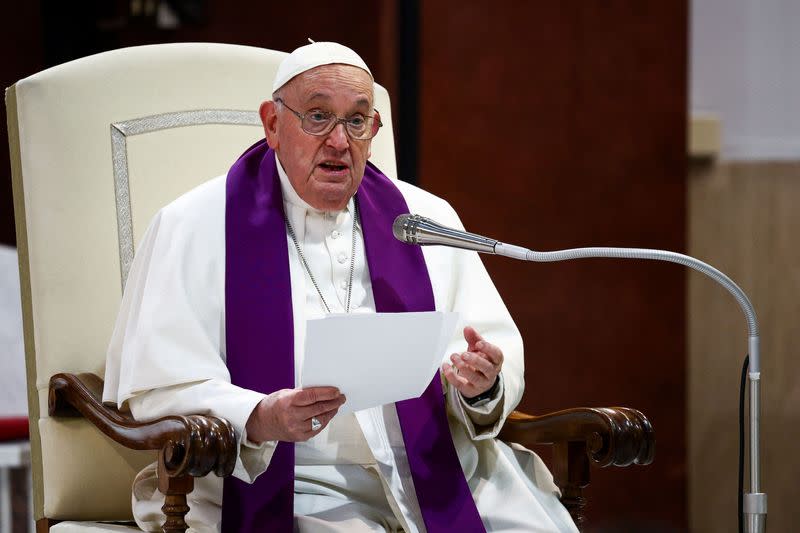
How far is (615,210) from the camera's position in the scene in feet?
17.5

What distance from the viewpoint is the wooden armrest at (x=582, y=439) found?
251 centimetres

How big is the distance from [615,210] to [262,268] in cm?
298

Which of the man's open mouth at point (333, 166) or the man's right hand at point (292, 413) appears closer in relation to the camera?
the man's right hand at point (292, 413)

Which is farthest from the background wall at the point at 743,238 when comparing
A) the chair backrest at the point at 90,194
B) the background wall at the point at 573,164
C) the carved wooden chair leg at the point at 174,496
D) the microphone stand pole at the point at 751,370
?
the carved wooden chair leg at the point at 174,496

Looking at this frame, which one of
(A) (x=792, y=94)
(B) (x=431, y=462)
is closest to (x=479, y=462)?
(B) (x=431, y=462)

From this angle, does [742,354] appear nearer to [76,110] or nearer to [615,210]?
[615,210]

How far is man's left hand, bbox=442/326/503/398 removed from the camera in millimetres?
2416

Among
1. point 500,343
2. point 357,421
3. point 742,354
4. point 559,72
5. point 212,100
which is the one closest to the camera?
point 357,421

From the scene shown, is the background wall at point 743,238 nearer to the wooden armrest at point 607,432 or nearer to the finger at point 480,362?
the wooden armrest at point 607,432

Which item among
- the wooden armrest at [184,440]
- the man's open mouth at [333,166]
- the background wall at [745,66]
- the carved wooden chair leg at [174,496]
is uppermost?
the background wall at [745,66]

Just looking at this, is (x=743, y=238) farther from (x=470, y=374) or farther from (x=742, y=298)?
(x=742, y=298)

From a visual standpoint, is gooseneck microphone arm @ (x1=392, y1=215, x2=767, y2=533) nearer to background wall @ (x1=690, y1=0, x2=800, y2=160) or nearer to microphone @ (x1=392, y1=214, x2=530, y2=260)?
microphone @ (x1=392, y1=214, x2=530, y2=260)

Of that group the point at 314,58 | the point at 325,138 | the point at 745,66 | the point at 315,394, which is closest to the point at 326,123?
the point at 325,138

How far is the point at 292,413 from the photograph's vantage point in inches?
86.7
